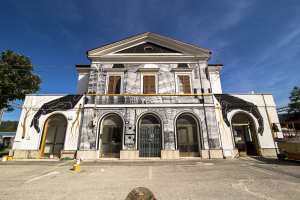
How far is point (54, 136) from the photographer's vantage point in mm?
14383

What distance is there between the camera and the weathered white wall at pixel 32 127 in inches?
514

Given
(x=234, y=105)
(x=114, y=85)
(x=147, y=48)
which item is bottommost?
(x=234, y=105)

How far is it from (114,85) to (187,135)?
8240 mm

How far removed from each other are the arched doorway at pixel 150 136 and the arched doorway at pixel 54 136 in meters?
7.25

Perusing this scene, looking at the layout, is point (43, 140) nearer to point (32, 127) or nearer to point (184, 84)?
point (32, 127)

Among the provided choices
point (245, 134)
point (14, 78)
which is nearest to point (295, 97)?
point (245, 134)

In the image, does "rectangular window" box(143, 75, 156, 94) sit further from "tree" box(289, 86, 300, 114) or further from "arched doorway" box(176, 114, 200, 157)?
"tree" box(289, 86, 300, 114)

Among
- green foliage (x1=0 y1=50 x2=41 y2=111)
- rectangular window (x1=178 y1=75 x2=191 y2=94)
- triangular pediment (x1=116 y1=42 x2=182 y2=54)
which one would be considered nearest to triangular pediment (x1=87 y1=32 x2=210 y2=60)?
triangular pediment (x1=116 y1=42 x2=182 y2=54)

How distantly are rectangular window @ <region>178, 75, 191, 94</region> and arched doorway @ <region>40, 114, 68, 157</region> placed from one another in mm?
11254

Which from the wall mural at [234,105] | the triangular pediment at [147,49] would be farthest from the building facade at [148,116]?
the triangular pediment at [147,49]

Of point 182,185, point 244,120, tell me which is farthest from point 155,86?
point 182,185

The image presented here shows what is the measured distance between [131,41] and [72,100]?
8.30 metres

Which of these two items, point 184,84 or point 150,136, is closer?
point 150,136

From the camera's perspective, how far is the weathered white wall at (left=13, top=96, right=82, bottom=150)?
1306 cm
